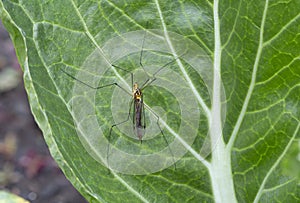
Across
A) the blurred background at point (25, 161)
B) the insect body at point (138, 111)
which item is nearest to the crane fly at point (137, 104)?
the insect body at point (138, 111)

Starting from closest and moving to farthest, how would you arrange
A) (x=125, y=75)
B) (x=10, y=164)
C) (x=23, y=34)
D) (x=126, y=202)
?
1. (x=23, y=34)
2. (x=126, y=202)
3. (x=125, y=75)
4. (x=10, y=164)

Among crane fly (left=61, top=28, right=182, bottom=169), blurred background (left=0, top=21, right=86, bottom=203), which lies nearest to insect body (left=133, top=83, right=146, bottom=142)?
crane fly (left=61, top=28, right=182, bottom=169)

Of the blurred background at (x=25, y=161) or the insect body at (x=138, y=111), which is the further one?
the blurred background at (x=25, y=161)

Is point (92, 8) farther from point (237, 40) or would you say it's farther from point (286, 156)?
point (286, 156)

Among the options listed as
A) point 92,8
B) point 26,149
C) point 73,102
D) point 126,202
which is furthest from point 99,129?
point 26,149

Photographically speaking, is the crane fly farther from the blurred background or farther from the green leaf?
the blurred background

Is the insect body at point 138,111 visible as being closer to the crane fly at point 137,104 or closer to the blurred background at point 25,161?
the crane fly at point 137,104
